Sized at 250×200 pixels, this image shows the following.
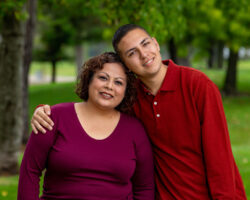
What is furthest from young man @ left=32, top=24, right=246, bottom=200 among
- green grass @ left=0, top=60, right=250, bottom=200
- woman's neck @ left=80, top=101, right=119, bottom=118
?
green grass @ left=0, top=60, right=250, bottom=200

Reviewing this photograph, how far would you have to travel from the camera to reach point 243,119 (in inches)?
589

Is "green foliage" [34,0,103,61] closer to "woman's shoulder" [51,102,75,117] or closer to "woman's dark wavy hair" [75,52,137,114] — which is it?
"woman's dark wavy hair" [75,52,137,114]

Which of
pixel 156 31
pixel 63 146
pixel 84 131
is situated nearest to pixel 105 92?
pixel 84 131

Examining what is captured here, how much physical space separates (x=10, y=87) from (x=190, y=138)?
5.09 metres

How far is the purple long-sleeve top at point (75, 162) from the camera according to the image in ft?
9.33

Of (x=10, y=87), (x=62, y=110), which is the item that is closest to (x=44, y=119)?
(x=62, y=110)

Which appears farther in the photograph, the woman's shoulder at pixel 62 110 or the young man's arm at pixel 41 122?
the woman's shoulder at pixel 62 110

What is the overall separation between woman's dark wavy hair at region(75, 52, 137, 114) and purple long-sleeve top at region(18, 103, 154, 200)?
9.0 inches

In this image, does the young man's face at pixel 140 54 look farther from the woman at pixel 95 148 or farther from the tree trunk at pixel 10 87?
the tree trunk at pixel 10 87

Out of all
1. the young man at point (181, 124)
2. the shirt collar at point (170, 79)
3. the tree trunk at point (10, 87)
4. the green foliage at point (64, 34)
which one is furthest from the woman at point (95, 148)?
the green foliage at point (64, 34)

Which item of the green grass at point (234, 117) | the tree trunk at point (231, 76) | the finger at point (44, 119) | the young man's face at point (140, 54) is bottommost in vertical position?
the green grass at point (234, 117)

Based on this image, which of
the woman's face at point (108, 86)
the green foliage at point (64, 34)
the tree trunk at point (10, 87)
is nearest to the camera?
the woman's face at point (108, 86)

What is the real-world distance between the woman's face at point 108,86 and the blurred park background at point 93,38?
115 inches

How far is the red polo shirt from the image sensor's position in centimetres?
279
